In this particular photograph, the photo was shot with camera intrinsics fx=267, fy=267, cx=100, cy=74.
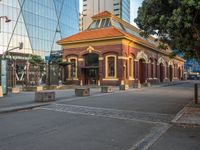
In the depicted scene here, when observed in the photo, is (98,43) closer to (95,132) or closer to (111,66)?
(111,66)

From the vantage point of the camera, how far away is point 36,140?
720cm

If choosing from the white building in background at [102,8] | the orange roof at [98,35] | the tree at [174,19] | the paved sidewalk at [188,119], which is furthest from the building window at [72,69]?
the white building in background at [102,8]

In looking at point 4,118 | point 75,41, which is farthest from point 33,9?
point 4,118

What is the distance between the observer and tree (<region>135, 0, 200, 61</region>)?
9.23 meters

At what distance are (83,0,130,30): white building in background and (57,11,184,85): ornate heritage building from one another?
307 ft

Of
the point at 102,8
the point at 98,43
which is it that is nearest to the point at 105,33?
the point at 98,43

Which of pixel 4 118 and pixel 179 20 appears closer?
pixel 179 20

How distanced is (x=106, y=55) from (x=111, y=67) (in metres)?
1.84

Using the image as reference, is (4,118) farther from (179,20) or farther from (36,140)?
(179,20)

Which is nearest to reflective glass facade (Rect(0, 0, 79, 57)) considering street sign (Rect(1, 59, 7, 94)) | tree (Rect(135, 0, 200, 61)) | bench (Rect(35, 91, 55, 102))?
street sign (Rect(1, 59, 7, 94))

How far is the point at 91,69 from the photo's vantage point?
40125mm

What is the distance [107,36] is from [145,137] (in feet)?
97.4

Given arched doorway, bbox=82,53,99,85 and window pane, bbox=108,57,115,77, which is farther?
arched doorway, bbox=82,53,99,85

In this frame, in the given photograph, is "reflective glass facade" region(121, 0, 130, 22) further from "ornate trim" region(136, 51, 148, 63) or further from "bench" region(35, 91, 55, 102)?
"bench" region(35, 91, 55, 102)
